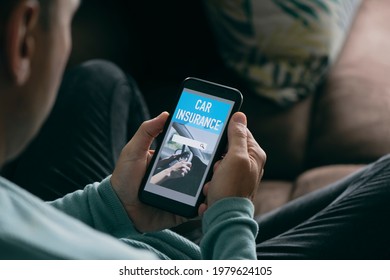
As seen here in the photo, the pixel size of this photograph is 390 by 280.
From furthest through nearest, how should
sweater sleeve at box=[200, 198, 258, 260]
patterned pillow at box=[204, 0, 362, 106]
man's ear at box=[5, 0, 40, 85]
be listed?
patterned pillow at box=[204, 0, 362, 106] → sweater sleeve at box=[200, 198, 258, 260] → man's ear at box=[5, 0, 40, 85]

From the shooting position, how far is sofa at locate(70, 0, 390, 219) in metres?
1.15

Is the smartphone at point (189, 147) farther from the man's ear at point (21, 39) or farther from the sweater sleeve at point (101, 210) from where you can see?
the man's ear at point (21, 39)

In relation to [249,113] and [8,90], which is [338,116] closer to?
[249,113]

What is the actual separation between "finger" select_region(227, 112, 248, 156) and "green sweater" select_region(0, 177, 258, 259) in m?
0.05

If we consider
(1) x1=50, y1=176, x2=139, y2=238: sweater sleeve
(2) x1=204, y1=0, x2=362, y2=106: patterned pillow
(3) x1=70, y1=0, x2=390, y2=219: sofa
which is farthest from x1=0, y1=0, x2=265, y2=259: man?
(2) x1=204, y1=0, x2=362, y2=106: patterned pillow

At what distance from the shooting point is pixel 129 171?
0.77 metres

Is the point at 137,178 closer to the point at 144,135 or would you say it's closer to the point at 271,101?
the point at 144,135

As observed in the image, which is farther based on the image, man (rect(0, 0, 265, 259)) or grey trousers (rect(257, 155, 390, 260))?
grey trousers (rect(257, 155, 390, 260))

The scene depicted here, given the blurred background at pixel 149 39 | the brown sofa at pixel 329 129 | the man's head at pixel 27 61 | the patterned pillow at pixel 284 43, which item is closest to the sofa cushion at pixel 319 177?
the brown sofa at pixel 329 129

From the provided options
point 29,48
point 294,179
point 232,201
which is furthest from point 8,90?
point 294,179

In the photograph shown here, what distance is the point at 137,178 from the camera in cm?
77

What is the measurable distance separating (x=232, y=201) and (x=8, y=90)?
23 centimetres

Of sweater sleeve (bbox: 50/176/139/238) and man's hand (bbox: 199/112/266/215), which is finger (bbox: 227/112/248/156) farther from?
sweater sleeve (bbox: 50/176/139/238)

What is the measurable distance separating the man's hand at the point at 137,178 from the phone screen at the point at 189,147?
0.05 feet
